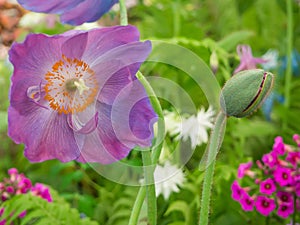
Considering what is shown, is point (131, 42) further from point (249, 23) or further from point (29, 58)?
point (249, 23)

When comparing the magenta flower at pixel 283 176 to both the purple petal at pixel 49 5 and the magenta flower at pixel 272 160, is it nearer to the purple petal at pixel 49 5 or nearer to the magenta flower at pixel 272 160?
the magenta flower at pixel 272 160

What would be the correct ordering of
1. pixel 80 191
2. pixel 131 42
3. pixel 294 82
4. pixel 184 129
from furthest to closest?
pixel 294 82 < pixel 80 191 < pixel 184 129 < pixel 131 42

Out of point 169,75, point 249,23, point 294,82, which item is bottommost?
point 169,75

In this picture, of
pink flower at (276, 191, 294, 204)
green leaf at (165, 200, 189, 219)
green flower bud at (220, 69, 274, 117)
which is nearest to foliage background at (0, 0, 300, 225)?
green leaf at (165, 200, 189, 219)

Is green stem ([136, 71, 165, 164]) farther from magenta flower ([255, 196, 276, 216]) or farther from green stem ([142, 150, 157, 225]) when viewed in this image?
magenta flower ([255, 196, 276, 216])

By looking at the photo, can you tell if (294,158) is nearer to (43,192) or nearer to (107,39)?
(43,192)

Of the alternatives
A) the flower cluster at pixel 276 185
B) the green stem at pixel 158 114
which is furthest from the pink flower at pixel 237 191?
the green stem at pixel 158 114

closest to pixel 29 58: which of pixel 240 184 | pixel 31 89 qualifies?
pixel 31 89

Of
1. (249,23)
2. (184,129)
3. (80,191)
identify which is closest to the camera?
(184,129)
